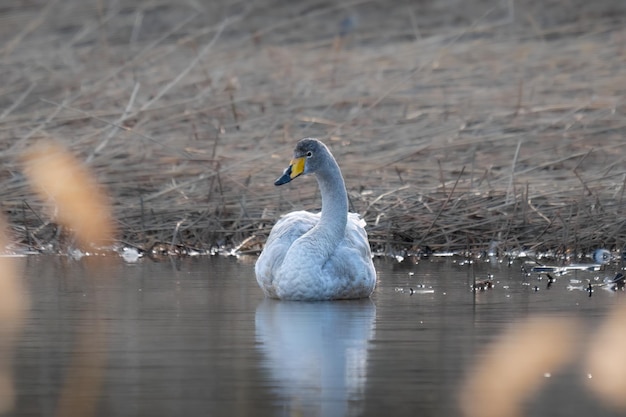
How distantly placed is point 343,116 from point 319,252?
21.1 ft

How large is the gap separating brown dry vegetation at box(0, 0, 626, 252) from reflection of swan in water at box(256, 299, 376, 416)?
315cm

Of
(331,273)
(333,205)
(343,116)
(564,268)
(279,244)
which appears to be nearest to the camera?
(331,273)

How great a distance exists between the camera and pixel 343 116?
15062 mm

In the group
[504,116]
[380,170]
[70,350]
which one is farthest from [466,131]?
[70,350]

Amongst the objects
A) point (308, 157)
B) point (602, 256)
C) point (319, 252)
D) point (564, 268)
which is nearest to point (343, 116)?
point (602, 256)

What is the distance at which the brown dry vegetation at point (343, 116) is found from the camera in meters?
11.6

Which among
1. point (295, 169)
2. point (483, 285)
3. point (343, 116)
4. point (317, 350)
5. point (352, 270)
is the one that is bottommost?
point (317, 350)

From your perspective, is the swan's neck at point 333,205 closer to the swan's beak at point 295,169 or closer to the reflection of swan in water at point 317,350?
the swan's beak at point 295,169

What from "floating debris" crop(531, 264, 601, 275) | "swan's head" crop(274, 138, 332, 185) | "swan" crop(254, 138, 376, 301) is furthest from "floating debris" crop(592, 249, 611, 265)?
"swan's head" crop(274, 138, 332, 185)

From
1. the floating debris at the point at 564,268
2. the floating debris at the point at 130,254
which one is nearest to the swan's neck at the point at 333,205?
the floating debris at the point at 564,268

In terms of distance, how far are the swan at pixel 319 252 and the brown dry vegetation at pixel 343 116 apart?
6.87ft

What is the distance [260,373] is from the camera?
589cm

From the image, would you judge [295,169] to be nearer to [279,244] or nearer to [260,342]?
[279,244]

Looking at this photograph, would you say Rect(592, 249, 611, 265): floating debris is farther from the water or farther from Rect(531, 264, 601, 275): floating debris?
the water
